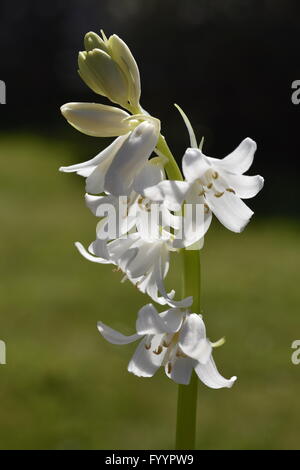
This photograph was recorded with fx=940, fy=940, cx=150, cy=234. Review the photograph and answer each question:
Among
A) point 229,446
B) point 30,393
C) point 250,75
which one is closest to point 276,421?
point 229,446

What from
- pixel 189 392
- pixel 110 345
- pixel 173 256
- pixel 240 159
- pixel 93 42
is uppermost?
pixel 173 256

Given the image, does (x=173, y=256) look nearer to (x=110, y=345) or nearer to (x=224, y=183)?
(x=110, y=345)

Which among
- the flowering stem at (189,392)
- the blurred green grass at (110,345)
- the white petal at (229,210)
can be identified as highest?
the blurred green grass at (110,345)

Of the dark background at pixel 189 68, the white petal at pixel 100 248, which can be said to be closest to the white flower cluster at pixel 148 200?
the white petal at pixel 100 248

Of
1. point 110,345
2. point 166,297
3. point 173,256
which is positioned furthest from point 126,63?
point 173,256

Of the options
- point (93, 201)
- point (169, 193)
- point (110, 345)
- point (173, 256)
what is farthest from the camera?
point (173, 256)

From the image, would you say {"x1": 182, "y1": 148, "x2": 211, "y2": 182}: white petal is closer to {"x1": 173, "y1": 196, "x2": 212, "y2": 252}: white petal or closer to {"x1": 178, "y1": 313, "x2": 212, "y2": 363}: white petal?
{"x1": 173, "y1": 196, "x2": 212, "y2": 252}: white petal

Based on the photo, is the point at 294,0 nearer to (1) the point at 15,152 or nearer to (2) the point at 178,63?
(2) the point at 178,63

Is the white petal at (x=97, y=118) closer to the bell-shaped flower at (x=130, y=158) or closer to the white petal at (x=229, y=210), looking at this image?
the bell-shaped flower at (x=130, y=158)

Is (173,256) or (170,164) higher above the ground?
(173,256)
